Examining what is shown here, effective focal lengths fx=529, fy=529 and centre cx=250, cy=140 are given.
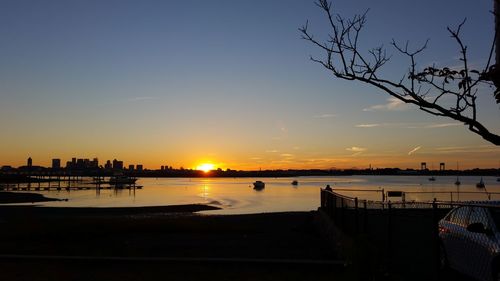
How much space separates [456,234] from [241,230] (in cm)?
1983

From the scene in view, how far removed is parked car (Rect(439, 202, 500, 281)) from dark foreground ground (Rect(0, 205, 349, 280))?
8.18 ft

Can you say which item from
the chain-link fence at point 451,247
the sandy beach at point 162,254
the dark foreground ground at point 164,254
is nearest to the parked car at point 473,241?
the chain-link fence at point 451,247

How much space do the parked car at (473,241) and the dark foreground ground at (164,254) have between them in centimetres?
249

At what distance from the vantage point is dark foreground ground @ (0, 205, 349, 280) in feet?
45.6

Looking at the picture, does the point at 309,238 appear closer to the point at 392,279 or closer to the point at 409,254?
the point at 409,254

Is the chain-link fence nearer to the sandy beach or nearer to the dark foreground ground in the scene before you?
the dark foreground ground

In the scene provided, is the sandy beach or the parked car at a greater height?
the parked car

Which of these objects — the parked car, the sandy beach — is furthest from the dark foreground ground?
the parked car

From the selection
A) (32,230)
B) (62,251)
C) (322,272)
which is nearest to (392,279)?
(322,272)

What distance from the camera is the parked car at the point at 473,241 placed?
31.1 feet

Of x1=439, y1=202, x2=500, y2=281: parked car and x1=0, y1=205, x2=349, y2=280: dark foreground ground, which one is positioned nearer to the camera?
x1=439, y1=202, x2=500, y2=281: parked car

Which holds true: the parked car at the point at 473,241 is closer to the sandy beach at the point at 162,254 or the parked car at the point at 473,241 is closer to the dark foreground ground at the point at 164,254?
the dark foreground ground at the point at 164,254

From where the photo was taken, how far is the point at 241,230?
30406 mm

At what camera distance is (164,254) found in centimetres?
1942
